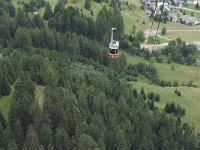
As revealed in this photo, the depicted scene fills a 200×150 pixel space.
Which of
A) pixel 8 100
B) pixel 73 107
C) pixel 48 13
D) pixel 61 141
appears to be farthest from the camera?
pixel 48 13

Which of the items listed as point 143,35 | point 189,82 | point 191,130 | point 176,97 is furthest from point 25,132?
point 143,35

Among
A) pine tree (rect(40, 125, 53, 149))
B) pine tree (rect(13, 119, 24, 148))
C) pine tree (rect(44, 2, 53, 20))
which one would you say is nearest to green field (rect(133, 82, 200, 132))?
pine tree (rect(40, 125, 53, 149))

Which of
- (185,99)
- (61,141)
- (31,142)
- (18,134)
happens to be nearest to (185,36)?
(185,99)

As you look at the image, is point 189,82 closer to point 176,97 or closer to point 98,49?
point 176,97

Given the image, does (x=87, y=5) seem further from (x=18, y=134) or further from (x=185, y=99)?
(x=18, y=134)

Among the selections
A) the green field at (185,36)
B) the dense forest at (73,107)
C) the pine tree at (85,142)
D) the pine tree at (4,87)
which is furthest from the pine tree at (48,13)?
the pine tree at (85,142)

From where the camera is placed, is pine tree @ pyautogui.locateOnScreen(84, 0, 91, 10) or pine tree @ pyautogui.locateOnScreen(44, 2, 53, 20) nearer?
pine tree @ pyautogui.locateOnScreen(44, 2, 53, 20)

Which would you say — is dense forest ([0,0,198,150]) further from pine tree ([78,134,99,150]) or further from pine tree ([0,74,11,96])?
pine tree ([0,74,11,96])
